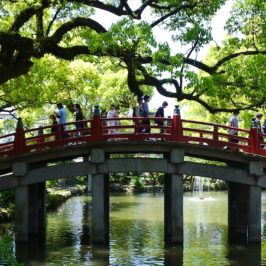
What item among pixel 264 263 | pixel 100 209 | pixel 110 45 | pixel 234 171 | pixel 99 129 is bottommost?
pixel 264 263

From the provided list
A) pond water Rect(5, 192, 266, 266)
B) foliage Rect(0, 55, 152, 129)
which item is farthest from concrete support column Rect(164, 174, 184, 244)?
foliage Rect(0, 55, 152, 129)

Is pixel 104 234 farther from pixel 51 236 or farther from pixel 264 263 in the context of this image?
pixel 264 263

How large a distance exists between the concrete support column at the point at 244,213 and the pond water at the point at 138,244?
54 cm

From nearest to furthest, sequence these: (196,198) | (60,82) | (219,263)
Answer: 1. (219,263)
2. (60,82)
3. (196,198)

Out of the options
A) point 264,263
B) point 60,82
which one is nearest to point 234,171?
point 264,263

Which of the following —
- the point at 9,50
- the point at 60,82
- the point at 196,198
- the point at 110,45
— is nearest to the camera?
the point at 110,45

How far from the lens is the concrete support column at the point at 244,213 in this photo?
816 inches

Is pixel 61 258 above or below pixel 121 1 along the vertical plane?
below

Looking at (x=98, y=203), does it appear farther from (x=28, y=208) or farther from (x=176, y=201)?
(x=28, y=208)

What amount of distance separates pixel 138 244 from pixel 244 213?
5.20 meters

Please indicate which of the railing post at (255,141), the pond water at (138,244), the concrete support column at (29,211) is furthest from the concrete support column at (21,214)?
the railing post at (255,141)

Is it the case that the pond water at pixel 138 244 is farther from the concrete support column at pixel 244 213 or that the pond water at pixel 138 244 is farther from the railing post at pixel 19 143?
the railing post at pixel 19 143

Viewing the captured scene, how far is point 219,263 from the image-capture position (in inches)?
706

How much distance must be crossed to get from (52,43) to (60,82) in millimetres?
10084
